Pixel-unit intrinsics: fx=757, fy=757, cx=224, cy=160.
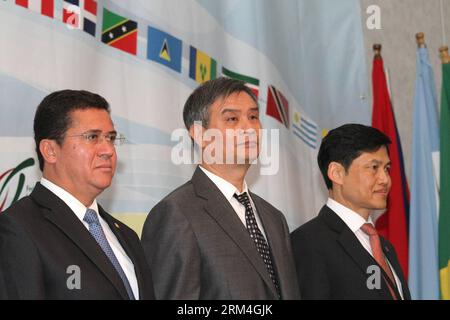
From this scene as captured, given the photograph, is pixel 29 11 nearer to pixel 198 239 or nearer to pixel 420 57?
pixel 198 239

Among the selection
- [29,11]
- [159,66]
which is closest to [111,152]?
[29,11]

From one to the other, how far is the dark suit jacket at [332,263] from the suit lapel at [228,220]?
0.31 metres

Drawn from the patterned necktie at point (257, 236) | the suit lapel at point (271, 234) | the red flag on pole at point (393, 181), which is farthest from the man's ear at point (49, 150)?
the red flag on pole at point (393, 181)

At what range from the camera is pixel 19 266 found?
7.40 feet

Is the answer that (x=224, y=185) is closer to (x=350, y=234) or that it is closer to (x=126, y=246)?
(x=126, y=246)

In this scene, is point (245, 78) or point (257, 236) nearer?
point (257, 236)

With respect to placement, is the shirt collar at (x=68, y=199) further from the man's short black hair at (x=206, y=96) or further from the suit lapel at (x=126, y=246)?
the man's short black hair at (x=206, y=96)

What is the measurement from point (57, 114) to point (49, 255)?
1.84 ft

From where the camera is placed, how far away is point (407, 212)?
473 cm

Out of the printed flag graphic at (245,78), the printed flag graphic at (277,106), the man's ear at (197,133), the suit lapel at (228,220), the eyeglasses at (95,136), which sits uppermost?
the printed flag graphic at (245,78)

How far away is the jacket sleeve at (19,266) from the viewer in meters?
2.23

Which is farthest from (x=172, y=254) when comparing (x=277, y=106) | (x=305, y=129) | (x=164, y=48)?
(x=305, y=129)

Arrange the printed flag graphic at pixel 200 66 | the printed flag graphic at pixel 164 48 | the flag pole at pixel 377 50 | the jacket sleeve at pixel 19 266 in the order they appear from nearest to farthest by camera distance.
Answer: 1. the jacket sleeve at pixel 19 266
2. the printed flag graphic at pixel 164 48
3. the printed flag graphic at pixel 200 66
4. the flag pole at pixel 377 50

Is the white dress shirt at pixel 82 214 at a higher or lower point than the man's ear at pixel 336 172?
lower
